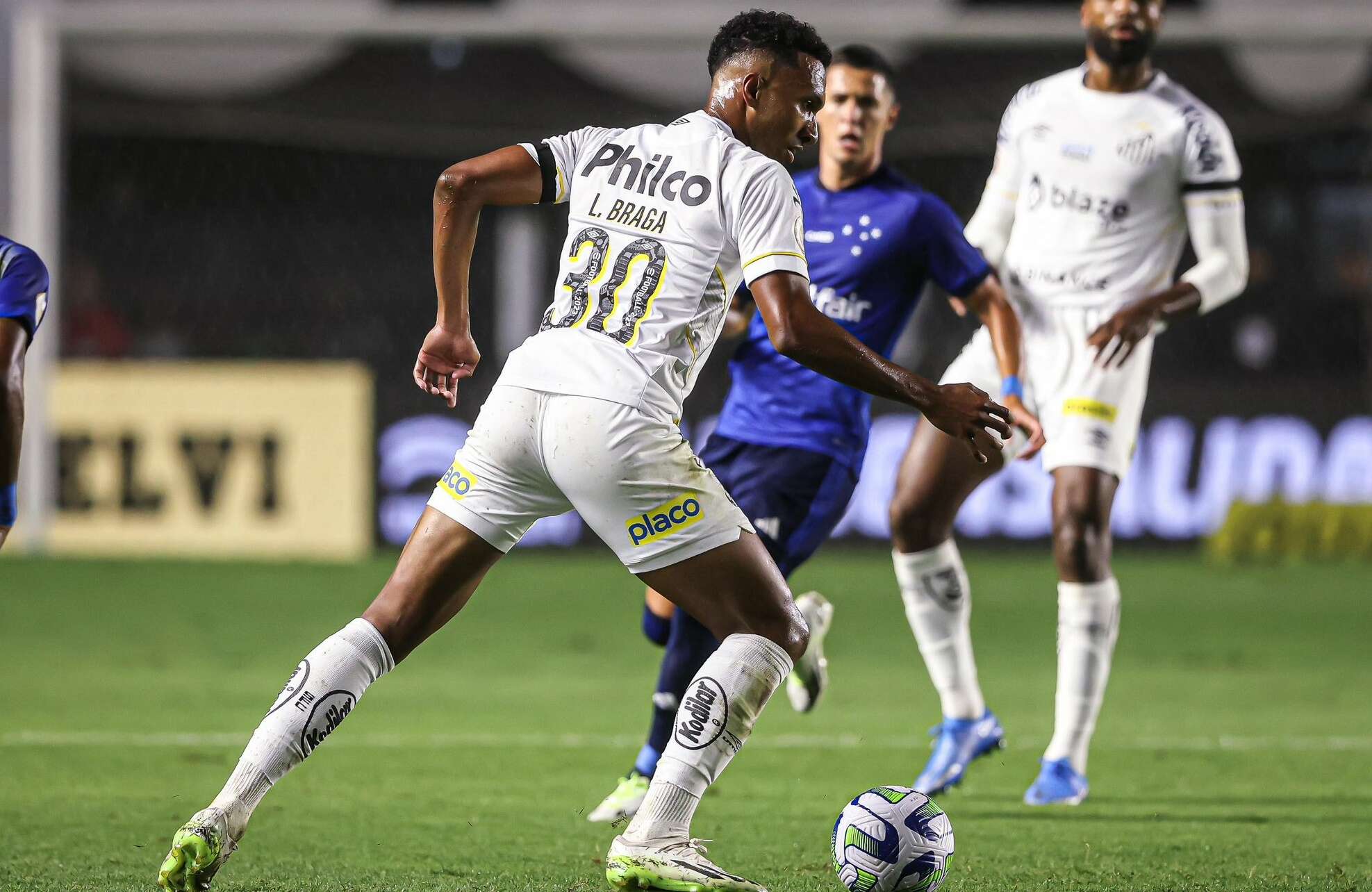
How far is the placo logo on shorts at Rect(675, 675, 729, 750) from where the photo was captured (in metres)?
3.83

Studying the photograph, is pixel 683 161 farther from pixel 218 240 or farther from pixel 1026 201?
pixel 218 240

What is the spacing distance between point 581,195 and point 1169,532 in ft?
34.1

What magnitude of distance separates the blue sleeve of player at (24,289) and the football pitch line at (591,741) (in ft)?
7.01

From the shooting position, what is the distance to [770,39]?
3.97 meters

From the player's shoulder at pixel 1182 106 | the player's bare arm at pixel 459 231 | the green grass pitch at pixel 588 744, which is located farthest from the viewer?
the player's shoulder at pixel 1182 106

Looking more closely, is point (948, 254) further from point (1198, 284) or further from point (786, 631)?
point (786, 631)

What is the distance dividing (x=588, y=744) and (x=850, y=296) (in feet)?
6.40

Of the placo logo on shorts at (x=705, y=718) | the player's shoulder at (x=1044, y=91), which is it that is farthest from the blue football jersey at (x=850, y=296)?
the placo logo on shorts at (x=705, y=718)

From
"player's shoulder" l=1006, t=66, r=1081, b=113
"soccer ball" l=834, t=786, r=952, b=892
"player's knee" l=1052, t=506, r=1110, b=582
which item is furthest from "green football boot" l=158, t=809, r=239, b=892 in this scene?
"player's shoulder" l=1006, t=66, r=1081, b=113

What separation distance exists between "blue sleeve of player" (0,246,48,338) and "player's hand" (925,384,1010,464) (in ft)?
7.39

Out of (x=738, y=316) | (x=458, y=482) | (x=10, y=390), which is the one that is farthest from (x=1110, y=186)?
(x=10, y=390)

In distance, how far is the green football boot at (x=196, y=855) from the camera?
3.65 meters

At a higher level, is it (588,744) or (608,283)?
(608,283)

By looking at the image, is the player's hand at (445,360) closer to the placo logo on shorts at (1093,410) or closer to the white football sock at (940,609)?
the white football sock at (940,609)
